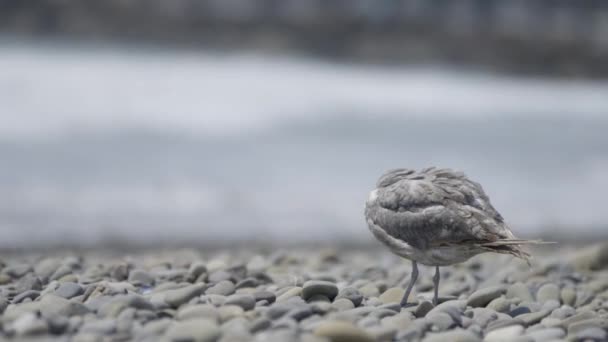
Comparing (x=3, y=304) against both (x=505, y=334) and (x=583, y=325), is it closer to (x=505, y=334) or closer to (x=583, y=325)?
(x=505, y=334)

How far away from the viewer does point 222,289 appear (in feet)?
18.6

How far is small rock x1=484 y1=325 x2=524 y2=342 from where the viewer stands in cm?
475

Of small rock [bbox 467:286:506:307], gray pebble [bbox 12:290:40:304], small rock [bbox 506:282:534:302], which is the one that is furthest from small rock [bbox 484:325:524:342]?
gray pebble [bbox 12:290:40:304]

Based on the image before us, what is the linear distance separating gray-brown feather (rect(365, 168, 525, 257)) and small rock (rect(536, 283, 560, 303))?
40.8 inches

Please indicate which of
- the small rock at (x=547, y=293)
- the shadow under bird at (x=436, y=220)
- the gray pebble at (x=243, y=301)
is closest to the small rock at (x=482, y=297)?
the shadow under bird at (x=436, y=220)

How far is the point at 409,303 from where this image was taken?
18.8 ft

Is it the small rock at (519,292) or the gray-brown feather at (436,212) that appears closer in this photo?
the gray-brown feather at (436,212)

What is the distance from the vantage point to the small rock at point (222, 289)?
5629 millimetres

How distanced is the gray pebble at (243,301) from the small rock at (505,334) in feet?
4.30

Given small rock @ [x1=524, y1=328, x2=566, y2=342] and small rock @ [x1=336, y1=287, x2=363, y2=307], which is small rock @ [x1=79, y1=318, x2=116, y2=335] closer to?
small rock @ [x1=336, y1=287, x2=363, y2=307]

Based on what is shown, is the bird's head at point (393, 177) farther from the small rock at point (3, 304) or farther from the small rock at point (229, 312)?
the small rock at point (3, 304)

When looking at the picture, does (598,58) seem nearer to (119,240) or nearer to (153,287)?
(119,240)

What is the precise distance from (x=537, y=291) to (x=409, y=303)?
118 centimetres

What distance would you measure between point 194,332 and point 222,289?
1364mm
